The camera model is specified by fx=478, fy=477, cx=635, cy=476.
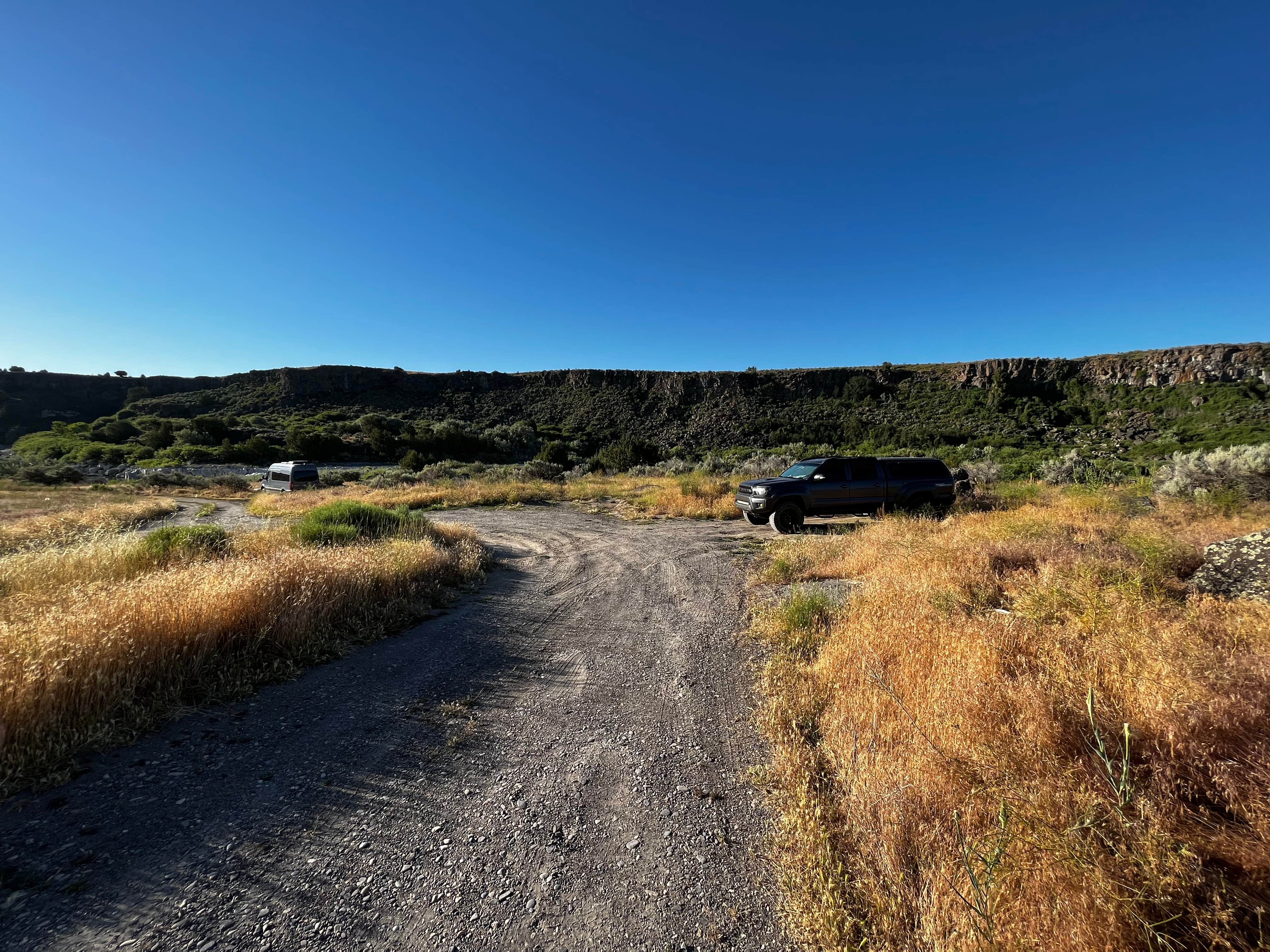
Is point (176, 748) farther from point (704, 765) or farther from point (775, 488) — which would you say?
point (775, 488)

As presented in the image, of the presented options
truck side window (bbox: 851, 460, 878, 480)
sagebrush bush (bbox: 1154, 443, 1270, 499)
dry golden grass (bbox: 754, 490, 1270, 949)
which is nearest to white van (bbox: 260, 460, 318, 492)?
truck side window (bbox: 851, 460, 878, 480)

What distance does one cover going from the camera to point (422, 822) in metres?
2.82

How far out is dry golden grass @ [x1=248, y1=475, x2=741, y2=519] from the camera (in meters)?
17.0

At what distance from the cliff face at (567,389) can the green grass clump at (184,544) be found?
45.2 m

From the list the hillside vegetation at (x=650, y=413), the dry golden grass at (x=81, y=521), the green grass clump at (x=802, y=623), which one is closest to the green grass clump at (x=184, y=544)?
the dry golden grass at (x=81, y=521)

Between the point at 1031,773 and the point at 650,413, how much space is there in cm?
5684

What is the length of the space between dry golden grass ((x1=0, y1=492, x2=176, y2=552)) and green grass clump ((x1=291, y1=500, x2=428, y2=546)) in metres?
2.74

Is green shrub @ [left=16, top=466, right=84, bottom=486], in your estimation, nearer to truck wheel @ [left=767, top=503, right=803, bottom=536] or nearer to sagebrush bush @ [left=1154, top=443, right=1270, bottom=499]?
truck wheel @ [left=767, top=503, right=803, bottom=536]

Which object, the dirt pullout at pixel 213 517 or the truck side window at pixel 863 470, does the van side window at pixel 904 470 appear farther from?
the dirt pullout at pixel 213 517

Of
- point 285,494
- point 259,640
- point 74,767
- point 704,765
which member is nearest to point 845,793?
point 704,765

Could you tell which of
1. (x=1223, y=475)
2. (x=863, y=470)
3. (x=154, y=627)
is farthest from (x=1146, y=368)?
(x=154, y=627)

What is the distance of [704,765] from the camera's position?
11.2ft

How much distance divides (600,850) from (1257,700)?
3.65 meters

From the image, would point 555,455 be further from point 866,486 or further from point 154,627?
point 154,627
